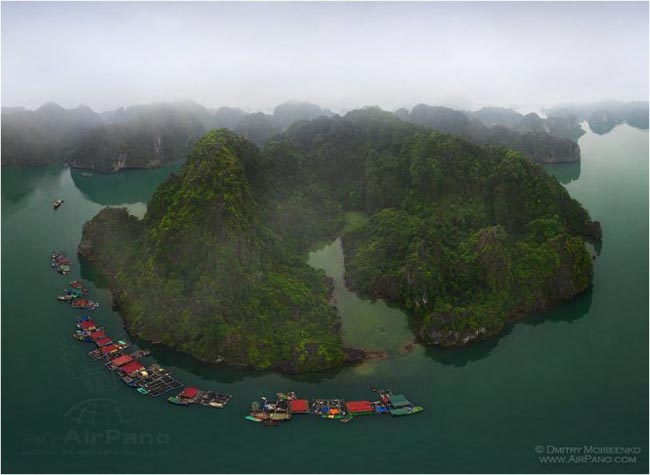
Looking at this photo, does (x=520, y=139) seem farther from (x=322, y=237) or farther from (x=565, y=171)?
(x=322, y=237)

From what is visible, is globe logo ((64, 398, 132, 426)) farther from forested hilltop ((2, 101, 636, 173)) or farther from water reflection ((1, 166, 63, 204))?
forested hilltop ((2, 101, 636, 173))

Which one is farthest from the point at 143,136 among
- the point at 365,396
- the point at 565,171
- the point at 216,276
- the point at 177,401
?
the point at 365,396

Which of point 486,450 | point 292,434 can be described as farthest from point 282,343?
point 486,450

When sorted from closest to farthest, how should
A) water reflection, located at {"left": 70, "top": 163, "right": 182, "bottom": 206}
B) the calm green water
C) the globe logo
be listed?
the calm green water < the globe logo < water reflection, located at {"left": 70, "top": 163, "right": 182, "bottom": 206}

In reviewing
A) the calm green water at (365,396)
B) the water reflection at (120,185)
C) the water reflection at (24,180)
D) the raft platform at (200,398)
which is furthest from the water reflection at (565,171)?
the water reflection at (24,180)

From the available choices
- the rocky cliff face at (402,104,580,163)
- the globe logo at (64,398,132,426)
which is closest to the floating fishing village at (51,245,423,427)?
the globe logo at (64,398,132,426)

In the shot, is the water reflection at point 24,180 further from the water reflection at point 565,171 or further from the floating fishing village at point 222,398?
the water reflection at point 565,171

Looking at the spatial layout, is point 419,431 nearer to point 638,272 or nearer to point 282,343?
point 282,343
